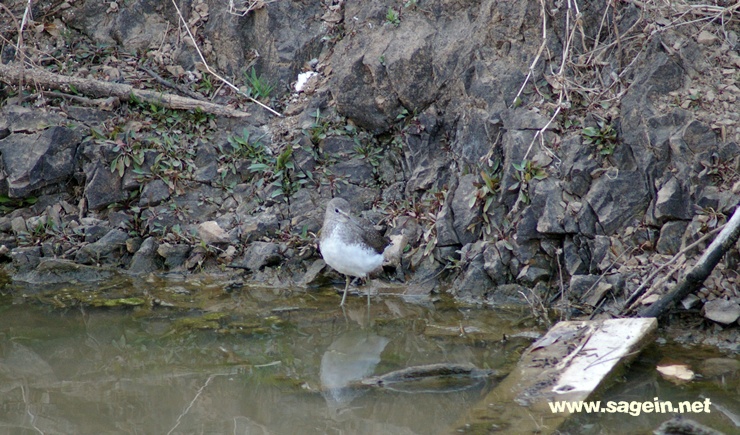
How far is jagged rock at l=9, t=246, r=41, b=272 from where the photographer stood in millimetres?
9500

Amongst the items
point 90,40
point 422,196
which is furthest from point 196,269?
point 90,40

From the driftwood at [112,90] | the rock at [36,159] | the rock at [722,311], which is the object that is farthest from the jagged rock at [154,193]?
the rock at [722,311]

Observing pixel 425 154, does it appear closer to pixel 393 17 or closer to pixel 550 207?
pixel 393 17

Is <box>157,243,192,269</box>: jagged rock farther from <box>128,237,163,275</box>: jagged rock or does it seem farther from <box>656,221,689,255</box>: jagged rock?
<box>656,221,689,255</box>: jagged rock

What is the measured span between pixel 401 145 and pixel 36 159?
15.9ft

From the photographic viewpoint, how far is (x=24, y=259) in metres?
9.52

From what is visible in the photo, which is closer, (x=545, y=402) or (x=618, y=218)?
(x=545, y=402)

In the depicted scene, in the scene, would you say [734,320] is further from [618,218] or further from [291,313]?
[291,313]

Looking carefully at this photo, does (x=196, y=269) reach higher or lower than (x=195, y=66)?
lower

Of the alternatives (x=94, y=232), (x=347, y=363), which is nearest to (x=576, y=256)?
(x=347, y=363)

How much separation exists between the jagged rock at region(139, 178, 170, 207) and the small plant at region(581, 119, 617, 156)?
5.47m

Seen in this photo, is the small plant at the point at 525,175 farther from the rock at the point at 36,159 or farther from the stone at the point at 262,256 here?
the rock at the point at 36,159

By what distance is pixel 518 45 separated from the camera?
9398mm

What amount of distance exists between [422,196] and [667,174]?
10.0ft
